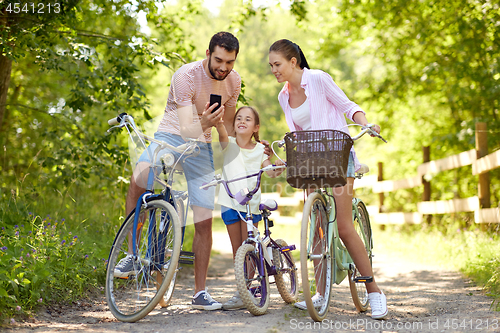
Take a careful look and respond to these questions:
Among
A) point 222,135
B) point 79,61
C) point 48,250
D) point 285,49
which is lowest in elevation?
point 48,250

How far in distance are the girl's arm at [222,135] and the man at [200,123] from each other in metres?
0.09

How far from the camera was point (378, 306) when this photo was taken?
3225 mm

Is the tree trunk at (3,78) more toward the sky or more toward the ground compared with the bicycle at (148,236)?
more toward the sky

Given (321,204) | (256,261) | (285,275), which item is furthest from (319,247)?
(285,275)

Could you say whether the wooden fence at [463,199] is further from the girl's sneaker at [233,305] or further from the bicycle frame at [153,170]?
the bicycle frame at [153,170]

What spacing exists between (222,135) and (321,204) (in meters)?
0.96

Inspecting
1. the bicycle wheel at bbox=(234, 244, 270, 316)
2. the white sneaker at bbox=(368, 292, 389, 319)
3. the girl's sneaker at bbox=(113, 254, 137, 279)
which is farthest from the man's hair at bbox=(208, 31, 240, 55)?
the white sneaker at bbox=(368, 292, 389, 319)

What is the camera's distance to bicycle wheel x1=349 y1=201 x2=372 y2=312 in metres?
3.45

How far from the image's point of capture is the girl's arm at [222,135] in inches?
138

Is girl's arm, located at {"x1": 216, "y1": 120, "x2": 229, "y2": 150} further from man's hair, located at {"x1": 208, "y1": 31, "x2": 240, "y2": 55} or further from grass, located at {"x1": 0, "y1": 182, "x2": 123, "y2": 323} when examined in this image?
grass, located at {"x1": 0, "y1": 182, "x2": 123, "y2": 323}

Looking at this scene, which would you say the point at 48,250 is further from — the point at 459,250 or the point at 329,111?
the point at 459,250

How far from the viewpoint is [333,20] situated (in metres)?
11.3

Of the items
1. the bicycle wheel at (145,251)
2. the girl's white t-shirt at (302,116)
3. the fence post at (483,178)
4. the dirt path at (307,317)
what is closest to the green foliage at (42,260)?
the dirt path at (307,317)

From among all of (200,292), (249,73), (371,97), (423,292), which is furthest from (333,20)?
(249,73)
